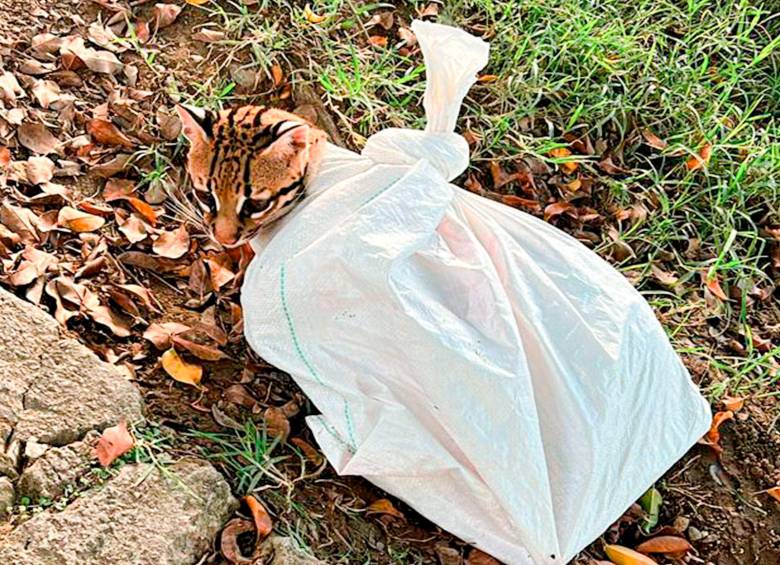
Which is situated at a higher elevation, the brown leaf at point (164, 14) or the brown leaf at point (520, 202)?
the brown leaf at point (164, 14)

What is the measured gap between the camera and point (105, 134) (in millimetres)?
2832

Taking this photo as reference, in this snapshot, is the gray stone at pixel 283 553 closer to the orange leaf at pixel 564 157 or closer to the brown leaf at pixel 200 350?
the brown leaf at pixel 200 350

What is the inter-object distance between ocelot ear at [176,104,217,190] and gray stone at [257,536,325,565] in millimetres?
810

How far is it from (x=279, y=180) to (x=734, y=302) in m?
1.64

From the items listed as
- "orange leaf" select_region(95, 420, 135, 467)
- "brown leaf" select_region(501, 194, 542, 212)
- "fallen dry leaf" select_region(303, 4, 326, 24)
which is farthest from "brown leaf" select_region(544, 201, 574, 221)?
"orange leaf" select_region(95, 420, 135, 467)

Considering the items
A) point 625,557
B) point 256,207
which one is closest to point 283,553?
point 256,207

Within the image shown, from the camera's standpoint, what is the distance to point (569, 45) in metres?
3.36

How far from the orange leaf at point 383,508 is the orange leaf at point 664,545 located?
647 millimetres

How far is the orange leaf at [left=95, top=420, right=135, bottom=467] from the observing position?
210 cm

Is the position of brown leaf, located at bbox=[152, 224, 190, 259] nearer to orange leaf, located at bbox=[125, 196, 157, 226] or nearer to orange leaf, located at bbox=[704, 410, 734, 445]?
orange leaf, located at bbox=[125, 196, 157, 226]

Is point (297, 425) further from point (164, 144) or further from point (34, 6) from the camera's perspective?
point (34, 6)

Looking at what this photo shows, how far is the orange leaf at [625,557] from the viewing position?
242 cm

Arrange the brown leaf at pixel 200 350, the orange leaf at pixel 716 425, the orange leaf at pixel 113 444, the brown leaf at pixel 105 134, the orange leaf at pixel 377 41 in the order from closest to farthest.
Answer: the orange leaf at pixel 113 444 < the brown leaf at pixel 200 350 < the orange leaf at pixel 716 425 < the brown leaf at pixel 105 134 < the orange leaf at pixel 377 41

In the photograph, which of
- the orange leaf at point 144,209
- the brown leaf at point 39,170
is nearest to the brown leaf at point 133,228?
the orange leaf at point 144,209
